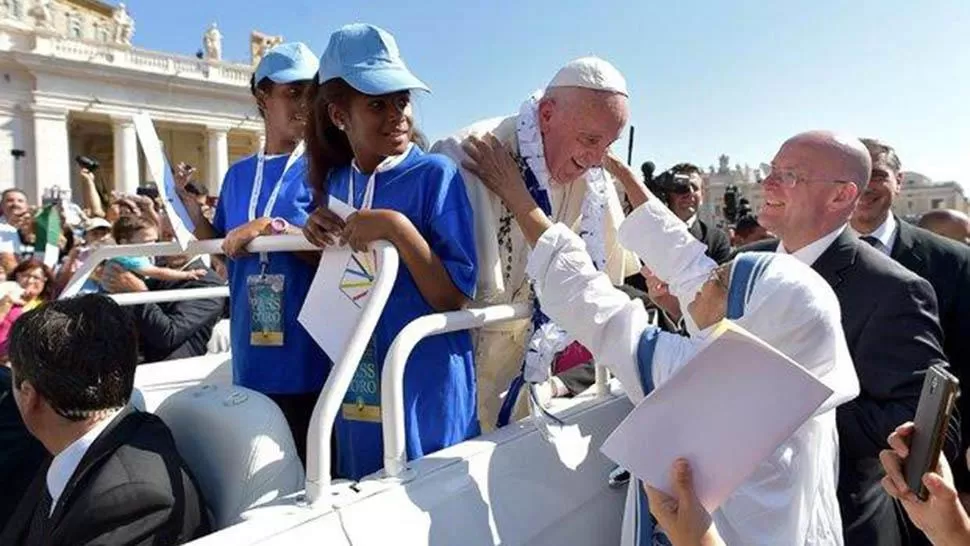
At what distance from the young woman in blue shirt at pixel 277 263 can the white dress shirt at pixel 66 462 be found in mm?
605

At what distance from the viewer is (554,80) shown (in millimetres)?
2291

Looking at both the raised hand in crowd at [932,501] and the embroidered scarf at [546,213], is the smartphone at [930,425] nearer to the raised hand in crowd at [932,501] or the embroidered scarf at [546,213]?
the raised hand in crowd at [932,501]

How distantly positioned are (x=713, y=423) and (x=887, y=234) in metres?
2.48

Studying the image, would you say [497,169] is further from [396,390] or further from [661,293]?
[396,390]

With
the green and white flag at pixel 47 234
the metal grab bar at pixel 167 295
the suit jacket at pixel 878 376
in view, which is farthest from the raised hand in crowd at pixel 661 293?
the green and white flag at pixel 47 234

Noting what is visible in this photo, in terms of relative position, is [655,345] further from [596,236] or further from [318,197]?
[318,197]

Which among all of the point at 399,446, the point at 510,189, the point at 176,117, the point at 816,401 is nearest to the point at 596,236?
the point at 510,189

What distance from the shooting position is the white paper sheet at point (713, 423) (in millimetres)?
1213

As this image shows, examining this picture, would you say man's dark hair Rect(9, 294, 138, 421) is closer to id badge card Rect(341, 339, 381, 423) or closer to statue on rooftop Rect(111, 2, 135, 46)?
id badge card Rect(341, 339, 381, 423)

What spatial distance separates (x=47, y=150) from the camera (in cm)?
3669

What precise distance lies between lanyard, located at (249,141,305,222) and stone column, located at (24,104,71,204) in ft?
127

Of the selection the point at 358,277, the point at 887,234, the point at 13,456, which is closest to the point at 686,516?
the point at 358,277

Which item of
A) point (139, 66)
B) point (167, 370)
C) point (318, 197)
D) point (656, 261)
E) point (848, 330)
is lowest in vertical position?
point (167, 370)

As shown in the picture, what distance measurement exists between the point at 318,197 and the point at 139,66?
151 feet
